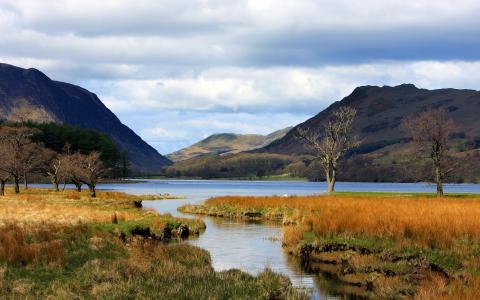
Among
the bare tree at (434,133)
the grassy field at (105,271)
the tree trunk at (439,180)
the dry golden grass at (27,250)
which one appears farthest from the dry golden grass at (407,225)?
the tree trunk at (439,180)

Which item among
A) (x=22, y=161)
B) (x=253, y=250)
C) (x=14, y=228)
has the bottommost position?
(x=253, y=250)

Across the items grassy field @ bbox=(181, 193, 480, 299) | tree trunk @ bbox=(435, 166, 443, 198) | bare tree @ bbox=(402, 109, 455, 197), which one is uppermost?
bare tree @ bbox=(402, 109, 455, 197)

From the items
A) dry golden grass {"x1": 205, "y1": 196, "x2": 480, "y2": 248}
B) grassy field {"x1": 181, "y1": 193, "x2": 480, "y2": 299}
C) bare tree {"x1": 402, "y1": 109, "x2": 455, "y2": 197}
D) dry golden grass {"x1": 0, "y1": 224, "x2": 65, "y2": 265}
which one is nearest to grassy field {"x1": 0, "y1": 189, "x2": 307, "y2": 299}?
dry golden grass {"x1": 0, "y1": 224, "x2": 65, "y2": 265}

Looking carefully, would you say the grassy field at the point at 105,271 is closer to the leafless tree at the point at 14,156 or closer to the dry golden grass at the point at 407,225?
the dry golden grass at the point at 407,225

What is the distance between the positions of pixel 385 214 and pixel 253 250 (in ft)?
27.5

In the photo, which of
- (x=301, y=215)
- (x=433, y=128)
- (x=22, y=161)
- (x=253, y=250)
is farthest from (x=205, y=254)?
(x=22, y=161)

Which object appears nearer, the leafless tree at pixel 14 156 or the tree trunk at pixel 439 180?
the tree trunk at pixel 439 180

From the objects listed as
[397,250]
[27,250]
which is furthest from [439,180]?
[27,250]

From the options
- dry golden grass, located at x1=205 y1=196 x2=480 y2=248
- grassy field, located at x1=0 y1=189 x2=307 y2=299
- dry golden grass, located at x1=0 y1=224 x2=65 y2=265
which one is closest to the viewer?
grassy field, located at x1=0 y1=189 x2=307 y2=299

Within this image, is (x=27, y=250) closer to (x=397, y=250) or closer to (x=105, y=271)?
(x=105, y=271)

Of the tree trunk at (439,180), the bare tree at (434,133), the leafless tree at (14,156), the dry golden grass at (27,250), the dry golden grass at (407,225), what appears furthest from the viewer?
the leafless tree at (14,156)

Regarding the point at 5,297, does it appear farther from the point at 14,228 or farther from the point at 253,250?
the point at 253,250

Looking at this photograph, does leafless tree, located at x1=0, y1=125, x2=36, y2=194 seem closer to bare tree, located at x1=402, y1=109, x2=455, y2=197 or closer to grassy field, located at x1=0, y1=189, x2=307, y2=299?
grassy field, located at x1=0, y1=189, x2=307, y2=299

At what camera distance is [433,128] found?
61.8 metres
